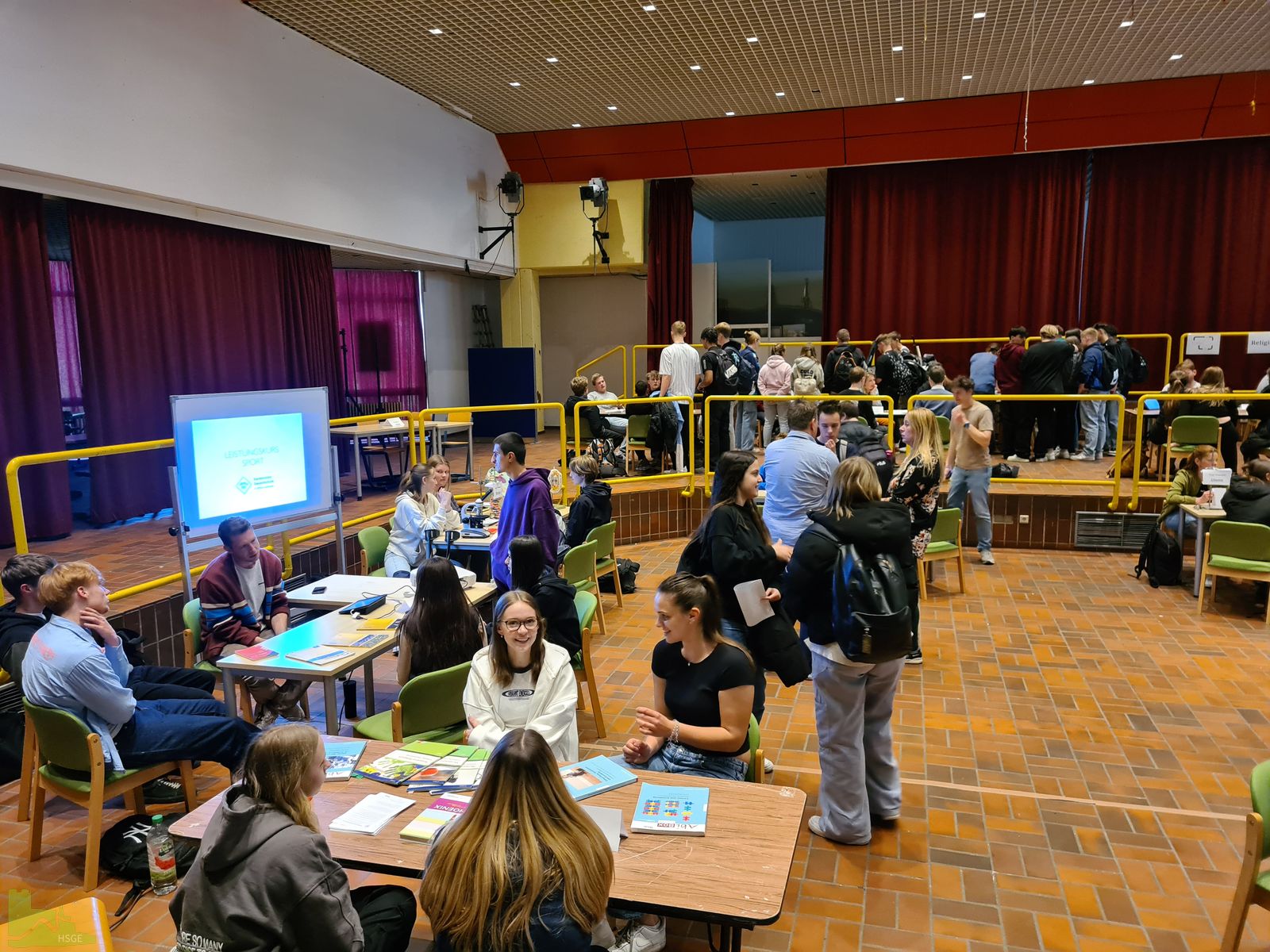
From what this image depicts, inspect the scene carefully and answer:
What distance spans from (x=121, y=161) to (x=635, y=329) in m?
9.13

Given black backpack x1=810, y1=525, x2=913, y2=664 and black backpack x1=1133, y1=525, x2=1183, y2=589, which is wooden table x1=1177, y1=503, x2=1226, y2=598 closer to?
black backpack x1=1133, y1=525, x2=1183, y2=589

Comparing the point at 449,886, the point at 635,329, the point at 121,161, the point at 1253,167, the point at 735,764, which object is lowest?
the point at 735,764

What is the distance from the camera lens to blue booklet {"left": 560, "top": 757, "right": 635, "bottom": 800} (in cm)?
270

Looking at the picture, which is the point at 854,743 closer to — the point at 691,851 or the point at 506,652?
the point at 691,851

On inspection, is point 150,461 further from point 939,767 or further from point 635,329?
point 635,329

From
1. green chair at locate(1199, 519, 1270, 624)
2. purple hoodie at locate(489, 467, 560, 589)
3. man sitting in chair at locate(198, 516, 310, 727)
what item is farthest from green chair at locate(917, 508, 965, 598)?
man sitting in chair at locate(198, 516, 310, 727)

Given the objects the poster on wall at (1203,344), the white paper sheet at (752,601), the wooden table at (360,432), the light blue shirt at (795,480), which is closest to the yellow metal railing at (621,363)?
the wooden table at (360,432)

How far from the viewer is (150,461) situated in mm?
8094

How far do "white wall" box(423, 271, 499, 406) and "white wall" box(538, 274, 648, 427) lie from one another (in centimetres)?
99

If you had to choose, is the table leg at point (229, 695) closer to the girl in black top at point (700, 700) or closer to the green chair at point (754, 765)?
the girl in black top at point (700, 700)

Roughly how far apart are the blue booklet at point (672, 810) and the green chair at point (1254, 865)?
1645 mm

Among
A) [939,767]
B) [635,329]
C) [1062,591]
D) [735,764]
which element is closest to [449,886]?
[735,764]

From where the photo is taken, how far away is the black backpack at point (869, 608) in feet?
10.5

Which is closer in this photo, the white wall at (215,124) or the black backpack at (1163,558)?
the white wall at (215,124)
